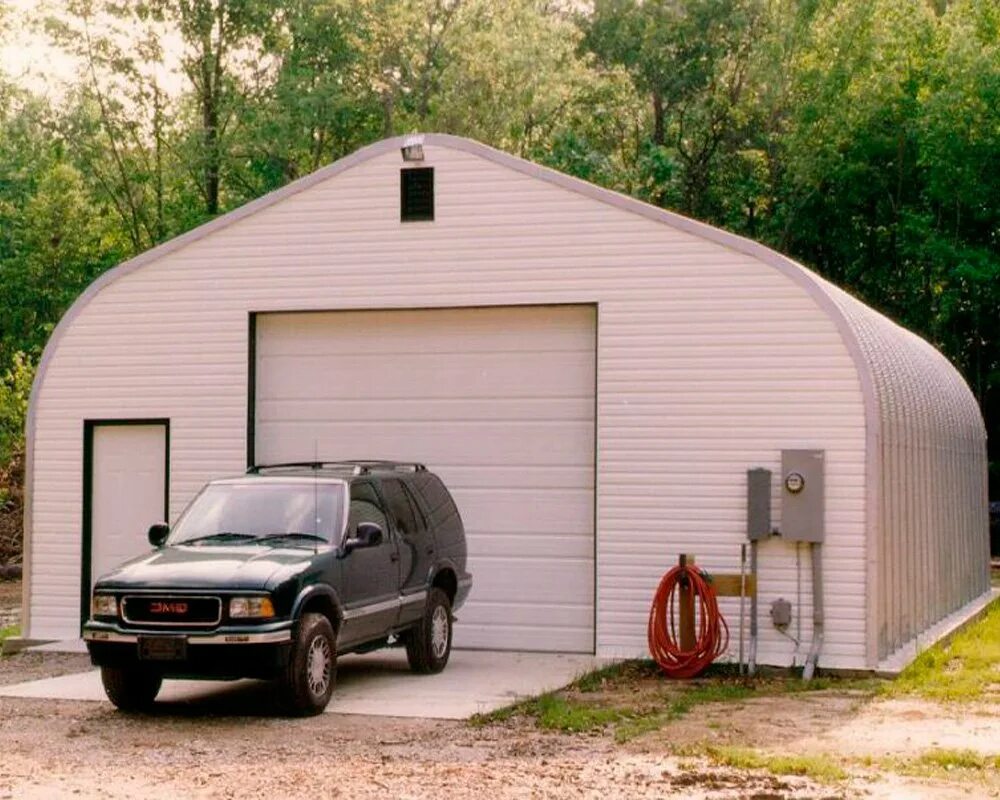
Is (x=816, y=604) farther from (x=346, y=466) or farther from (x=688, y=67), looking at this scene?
(x=688, y=67)

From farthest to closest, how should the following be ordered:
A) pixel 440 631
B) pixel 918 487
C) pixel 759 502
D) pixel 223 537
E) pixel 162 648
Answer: pixel 918 487 < pixel 759 502 < pixel 440 631 < pixel 223 537 < pixel 162 648

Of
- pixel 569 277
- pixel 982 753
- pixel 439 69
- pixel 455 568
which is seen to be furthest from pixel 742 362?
pixel 439 69

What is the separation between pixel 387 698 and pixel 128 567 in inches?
88.0

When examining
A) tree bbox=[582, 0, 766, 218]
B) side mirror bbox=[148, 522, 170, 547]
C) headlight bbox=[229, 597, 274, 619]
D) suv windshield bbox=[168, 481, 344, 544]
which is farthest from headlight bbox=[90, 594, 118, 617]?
tree bbox=[582, 0, 766, 218]

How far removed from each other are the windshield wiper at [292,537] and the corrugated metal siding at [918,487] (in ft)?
16.9

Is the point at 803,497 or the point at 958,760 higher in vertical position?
the point at 803,497

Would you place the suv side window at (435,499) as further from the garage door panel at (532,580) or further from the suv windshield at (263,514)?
the garage door panel at (532,580)

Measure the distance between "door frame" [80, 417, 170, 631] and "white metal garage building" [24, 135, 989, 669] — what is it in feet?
0.12

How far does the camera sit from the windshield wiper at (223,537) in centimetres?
1316

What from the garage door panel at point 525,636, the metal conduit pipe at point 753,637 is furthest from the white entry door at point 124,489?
the metal conduit pipe at point 753,637

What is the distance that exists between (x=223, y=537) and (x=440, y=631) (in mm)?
2439

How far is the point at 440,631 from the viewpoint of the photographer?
48.4 ft

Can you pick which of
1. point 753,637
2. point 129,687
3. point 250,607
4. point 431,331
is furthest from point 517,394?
point 129,687

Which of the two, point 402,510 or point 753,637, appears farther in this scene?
point 753,637
